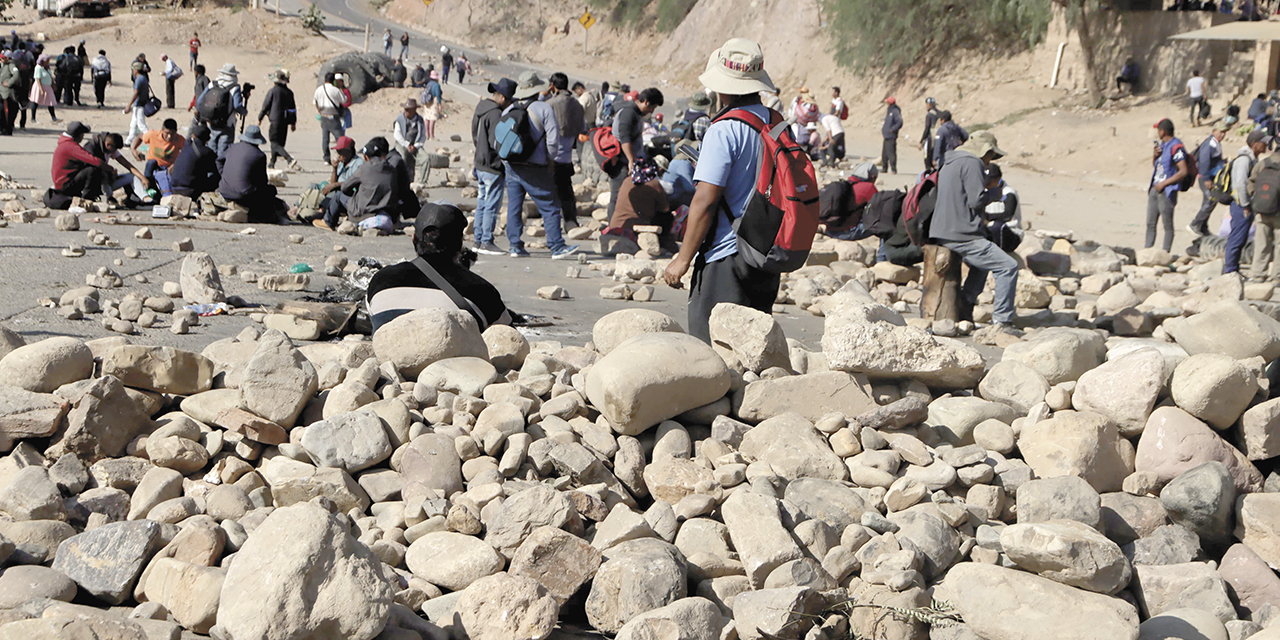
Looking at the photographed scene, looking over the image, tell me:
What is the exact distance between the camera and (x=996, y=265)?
7359 millimetres

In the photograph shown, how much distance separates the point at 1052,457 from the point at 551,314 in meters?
4.12

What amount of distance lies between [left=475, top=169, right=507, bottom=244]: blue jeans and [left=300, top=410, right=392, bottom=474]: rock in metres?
5.98

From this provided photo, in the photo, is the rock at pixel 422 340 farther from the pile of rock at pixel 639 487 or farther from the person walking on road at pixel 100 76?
the person walking on road at pixel 100 76

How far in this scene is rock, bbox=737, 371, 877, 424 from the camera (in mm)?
4152

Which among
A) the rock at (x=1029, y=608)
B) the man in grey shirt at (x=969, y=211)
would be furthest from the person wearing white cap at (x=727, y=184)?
the man in grey shirt at (x=969, y=211)

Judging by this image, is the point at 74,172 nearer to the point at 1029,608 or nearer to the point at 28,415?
the point at 28,415

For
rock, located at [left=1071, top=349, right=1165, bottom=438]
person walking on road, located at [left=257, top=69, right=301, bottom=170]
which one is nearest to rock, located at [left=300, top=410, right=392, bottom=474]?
rock, located at [left=1071, top=349, right=1165, bottom=438]

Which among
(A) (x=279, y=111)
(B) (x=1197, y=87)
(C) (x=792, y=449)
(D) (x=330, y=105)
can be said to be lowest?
(C) (x=792, y=449)

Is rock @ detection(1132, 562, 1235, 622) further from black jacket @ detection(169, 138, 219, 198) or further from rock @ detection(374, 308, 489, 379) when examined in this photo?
black jacket @ detection(169, 138, 219, 198)

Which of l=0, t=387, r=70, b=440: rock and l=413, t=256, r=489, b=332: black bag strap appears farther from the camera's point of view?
l=413, t=256, r=489, b=332: black bag strap

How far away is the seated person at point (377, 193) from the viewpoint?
1052 centimetres

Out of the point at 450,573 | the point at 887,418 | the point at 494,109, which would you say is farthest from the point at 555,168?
the point at 450,573

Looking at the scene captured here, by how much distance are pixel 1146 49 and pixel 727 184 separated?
2817 centimetres

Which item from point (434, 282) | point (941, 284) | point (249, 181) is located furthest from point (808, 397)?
point (249, 181)
